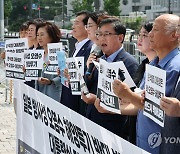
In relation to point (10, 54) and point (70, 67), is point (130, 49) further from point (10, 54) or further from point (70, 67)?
point (70, 67)

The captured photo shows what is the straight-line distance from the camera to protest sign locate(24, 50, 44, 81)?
241 inches

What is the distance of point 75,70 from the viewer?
502 centimetres

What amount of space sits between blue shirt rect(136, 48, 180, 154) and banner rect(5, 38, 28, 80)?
10.1ft

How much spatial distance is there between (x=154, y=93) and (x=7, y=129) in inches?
227

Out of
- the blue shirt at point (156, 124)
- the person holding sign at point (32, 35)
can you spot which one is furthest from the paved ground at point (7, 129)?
the blue shirt at point (156, 124)

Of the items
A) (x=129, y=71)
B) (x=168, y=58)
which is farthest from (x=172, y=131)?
(x=129, y=71)

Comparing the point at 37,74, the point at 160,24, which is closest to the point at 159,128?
the point at 160,24

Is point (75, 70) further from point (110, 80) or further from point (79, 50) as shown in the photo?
point (110, 80)

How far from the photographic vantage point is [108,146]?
134 inches

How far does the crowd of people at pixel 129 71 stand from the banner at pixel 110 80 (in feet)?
0.27

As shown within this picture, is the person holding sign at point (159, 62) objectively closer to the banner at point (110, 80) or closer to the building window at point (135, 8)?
the banner at point (110, 80)

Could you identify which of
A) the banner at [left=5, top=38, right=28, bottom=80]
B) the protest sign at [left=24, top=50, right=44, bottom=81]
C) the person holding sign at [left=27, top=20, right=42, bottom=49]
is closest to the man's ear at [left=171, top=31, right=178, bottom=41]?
the protest sign at [left=24, top=50, right=44, bottom=81]

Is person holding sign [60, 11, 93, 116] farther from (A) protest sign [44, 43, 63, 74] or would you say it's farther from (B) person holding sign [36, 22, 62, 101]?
(B) person holding sign [36, 22, 62, 101]

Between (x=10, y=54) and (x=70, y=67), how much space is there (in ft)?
6.14
